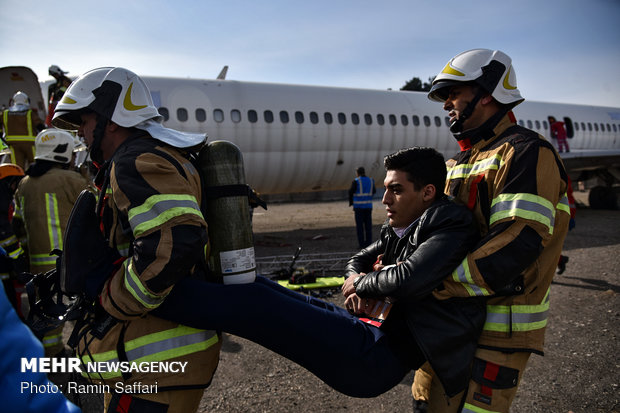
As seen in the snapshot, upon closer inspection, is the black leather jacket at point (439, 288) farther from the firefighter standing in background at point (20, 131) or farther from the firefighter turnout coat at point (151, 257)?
the firefighter standing in background at point (20, 131)

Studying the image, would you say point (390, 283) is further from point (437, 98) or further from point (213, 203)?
point (437, 98)

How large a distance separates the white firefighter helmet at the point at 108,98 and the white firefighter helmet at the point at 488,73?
1.61 m

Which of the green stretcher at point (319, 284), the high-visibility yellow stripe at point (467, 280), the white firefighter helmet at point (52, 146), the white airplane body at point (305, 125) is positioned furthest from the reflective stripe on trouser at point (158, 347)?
the white airplane body at point (305, 125)

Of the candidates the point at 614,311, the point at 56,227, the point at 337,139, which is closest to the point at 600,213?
the point at 337,139

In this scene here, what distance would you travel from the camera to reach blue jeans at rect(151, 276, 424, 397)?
71.3 inches

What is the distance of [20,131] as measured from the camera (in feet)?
25.1

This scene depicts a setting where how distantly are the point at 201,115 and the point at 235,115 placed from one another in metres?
0.90

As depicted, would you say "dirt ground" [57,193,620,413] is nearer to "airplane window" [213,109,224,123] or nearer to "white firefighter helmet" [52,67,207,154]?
"white firefighter helmet" [52,67,207,154]

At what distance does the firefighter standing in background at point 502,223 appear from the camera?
70.9 inches

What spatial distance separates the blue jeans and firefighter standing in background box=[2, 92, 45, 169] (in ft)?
24.7

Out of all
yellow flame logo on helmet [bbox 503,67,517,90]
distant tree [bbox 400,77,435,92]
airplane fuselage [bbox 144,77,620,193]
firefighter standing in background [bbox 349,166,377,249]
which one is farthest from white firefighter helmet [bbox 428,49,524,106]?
distant tree [bbox 400,77,435,92]

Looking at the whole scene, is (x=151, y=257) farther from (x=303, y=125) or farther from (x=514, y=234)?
(x=303, y=125)

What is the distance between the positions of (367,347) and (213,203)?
1.01 m

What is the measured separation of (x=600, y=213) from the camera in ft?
50.5
